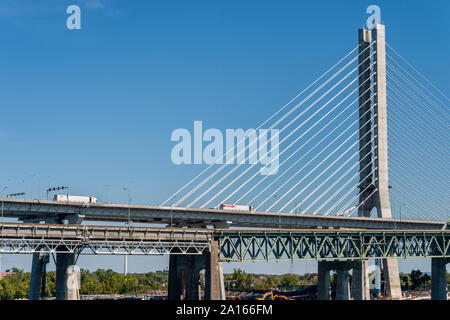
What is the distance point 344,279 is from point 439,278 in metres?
17.8

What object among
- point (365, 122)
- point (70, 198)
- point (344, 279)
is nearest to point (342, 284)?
point (344, 279)

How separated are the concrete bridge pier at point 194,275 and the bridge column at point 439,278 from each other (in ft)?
148

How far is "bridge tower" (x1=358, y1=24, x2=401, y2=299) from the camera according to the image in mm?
125562

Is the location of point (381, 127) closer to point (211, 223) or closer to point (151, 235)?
point (211, 223)

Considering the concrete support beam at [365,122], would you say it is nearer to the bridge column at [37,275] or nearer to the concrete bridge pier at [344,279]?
the concrete bridge pier at [344,279]

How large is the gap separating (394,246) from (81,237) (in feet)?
189

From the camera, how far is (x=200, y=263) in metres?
96.7

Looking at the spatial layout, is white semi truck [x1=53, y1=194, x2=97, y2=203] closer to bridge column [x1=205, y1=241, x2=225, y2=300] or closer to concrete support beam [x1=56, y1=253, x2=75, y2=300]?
concrete support beam [x1=56, y1=253, x2=75, y2=300]

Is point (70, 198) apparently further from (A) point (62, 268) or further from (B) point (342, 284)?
(B) point (342, 284)

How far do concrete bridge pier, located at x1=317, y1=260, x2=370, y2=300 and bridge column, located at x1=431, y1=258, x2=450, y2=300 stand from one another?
1180 cm

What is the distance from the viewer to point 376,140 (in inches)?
4998

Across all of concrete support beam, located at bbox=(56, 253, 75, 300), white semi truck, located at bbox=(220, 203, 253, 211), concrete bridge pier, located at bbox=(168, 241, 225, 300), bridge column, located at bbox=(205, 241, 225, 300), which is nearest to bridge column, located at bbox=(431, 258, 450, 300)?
white semi truck, located at bbox=(220, 203, 253, 211)

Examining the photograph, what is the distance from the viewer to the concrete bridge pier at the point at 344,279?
378 feet
